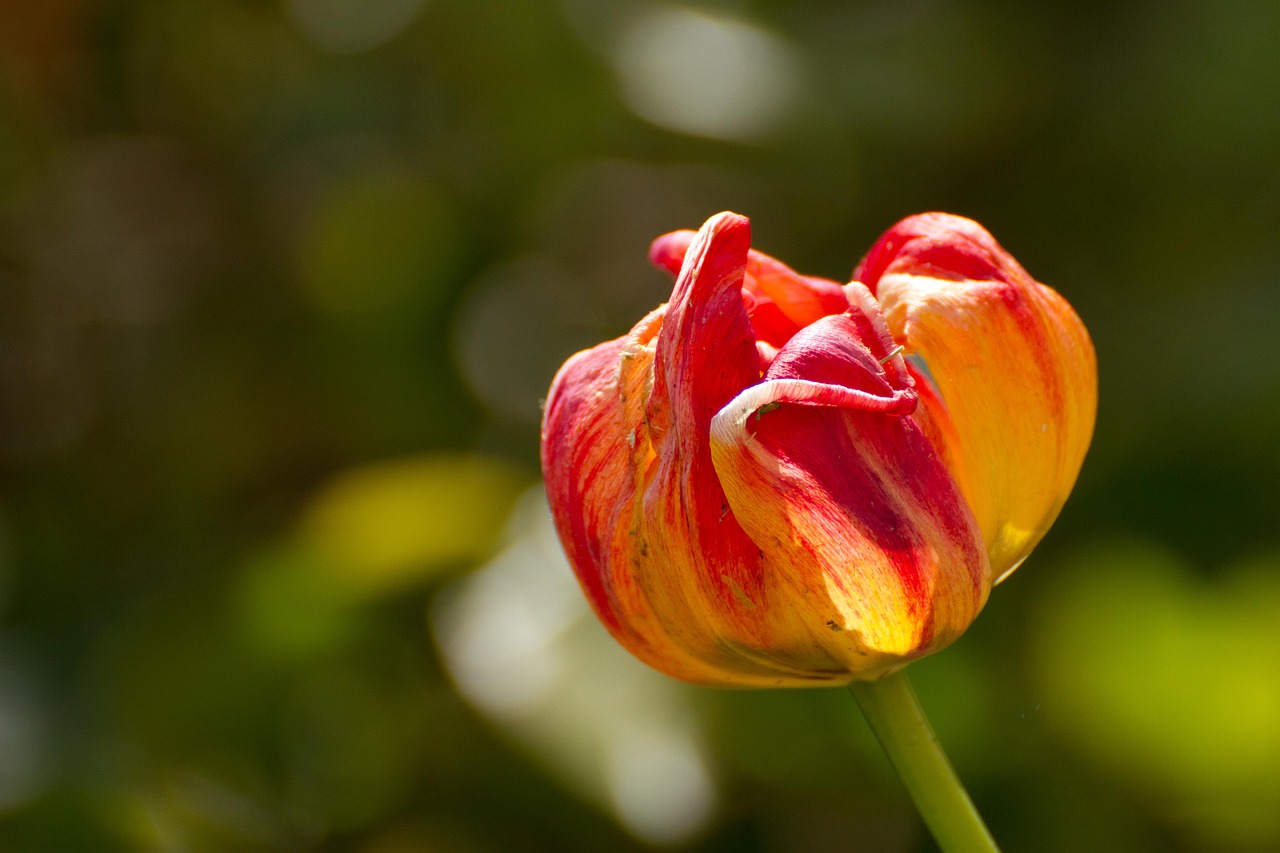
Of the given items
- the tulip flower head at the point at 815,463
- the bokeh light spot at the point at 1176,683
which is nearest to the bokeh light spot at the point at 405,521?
the bokeh light spot at the point at 1176,683

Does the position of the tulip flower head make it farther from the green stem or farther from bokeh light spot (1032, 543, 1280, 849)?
bokeh light spot (1032, 543, 1280, 849)

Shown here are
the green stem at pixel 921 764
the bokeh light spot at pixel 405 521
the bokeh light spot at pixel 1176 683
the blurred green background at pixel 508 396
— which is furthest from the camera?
the bokeh light spot at pixel 405 521

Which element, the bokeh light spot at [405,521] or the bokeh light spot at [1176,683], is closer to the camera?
the bokeh light spot at [1176,683]

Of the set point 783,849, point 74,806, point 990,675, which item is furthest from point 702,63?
point 74,806

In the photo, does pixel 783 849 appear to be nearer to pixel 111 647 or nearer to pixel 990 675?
pixel 990 675

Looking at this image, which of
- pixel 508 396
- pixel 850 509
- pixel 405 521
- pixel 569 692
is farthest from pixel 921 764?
pixel 508 396

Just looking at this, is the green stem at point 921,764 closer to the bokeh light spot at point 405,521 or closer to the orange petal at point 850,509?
the orange petal at point 850,509

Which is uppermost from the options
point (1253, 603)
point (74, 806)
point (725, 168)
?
point (725, 168)
